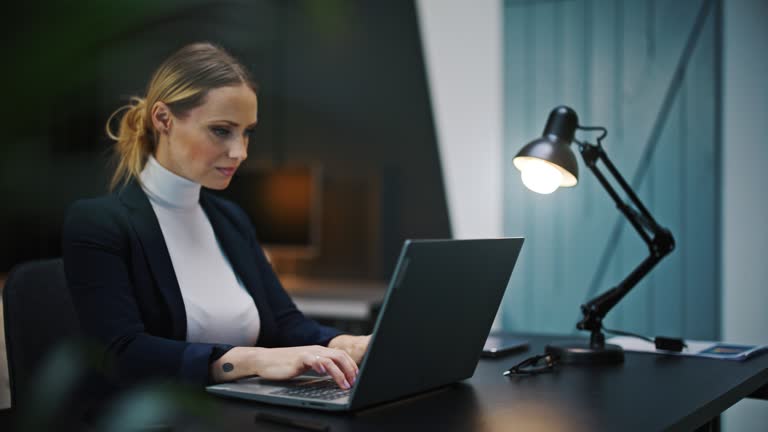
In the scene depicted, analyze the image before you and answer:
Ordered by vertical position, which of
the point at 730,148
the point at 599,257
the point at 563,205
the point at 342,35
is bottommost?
the point at 599,257

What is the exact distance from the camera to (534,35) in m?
3.36

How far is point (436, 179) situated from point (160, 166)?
2494 mm

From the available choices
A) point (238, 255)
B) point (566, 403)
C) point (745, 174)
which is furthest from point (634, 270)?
point (745, 174)

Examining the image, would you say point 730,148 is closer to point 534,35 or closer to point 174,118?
point 534,35

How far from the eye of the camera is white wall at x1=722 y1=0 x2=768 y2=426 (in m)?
2.91

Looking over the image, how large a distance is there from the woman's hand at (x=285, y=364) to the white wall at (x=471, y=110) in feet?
7.72

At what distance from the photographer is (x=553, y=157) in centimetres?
148

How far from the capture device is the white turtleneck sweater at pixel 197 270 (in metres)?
1.42

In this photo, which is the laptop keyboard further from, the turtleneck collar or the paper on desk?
the paper on desk

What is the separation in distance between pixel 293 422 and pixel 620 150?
2.57 metres

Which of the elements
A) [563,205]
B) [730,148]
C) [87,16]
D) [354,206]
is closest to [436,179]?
[354,206]

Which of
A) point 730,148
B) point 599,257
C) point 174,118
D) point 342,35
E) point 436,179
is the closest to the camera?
point 174,118

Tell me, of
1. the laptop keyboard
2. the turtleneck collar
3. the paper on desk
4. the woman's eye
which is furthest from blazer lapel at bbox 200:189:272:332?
the paper on desk

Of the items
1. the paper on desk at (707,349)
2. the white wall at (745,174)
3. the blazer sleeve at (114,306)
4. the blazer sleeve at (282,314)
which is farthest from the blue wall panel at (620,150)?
the blazer sleeve at (114,306)
